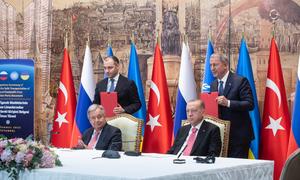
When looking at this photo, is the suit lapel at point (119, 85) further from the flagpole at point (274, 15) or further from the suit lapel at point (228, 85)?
the flagpole at point (274, 15)

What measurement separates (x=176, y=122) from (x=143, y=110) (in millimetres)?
603

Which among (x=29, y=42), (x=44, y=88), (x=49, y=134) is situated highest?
(x=29, y=42)

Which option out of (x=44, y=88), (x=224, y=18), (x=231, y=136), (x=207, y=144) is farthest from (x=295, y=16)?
(x=44, y=88)

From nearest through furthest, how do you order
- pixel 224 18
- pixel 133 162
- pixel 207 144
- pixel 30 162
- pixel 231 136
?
pixel 30 162
pixel 133 162
pixel 207 144
pixel 231 136
pixel 224 18

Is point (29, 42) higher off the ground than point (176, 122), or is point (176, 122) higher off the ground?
point (29, 42)

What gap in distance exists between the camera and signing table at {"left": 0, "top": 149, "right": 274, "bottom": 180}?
3918 millimetres

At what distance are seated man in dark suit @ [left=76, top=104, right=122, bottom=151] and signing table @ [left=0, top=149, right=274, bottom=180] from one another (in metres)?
1.31

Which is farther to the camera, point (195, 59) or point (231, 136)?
point (195, 59)

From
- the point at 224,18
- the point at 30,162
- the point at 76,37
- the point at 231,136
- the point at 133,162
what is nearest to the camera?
the point at 30,162

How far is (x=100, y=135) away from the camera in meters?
6.65

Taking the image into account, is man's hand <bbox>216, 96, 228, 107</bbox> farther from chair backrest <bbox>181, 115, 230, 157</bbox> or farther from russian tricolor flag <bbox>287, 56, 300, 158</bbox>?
russian tricolor flag <bbox>287, 56, 300, 158</bbox>

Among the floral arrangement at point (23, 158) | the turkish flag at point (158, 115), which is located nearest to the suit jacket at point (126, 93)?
the turkish flag at point (158, 115)

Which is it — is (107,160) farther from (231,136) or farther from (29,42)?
(29,42)

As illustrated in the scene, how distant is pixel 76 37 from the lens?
964cm
